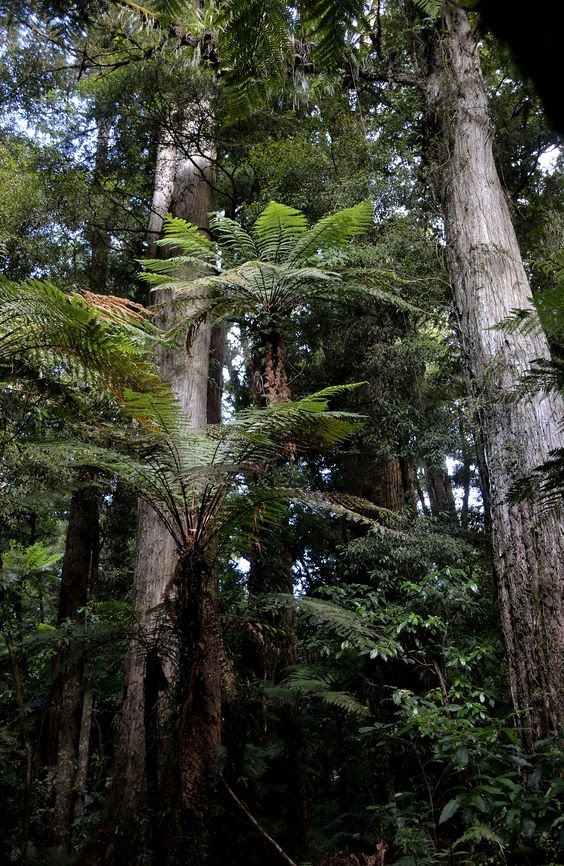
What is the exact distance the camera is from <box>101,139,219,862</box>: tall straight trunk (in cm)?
271

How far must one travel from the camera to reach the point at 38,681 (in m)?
7.59

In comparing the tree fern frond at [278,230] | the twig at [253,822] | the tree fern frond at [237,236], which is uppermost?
the tree fern frond at [237,236]

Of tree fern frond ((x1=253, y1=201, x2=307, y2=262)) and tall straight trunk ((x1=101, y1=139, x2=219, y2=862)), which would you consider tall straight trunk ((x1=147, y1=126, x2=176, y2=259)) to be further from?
tree fern frond ((x1=253, y1=201, x2=307, y2=262))

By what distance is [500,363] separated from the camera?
14.2 ft

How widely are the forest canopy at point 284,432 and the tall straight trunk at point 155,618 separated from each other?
2cm

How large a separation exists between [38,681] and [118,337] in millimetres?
6446

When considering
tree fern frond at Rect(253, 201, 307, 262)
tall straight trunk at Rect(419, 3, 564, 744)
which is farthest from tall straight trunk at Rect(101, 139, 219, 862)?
tall straight trunk at Rect(419, 3, 564, 744)

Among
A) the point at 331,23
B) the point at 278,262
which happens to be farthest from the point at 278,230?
the point at 331,23

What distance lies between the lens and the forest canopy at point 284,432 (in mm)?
2635

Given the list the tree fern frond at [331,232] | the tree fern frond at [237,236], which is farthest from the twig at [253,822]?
the tree fern frond at [237,236]

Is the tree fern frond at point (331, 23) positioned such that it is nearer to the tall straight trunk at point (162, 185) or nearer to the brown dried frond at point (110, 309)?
the brown dried frond at point (110, 309)

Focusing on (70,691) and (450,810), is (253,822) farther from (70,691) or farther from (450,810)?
(70,691)

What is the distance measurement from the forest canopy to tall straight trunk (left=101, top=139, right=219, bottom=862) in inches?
0.9

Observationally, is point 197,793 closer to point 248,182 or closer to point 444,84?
point 444,84
